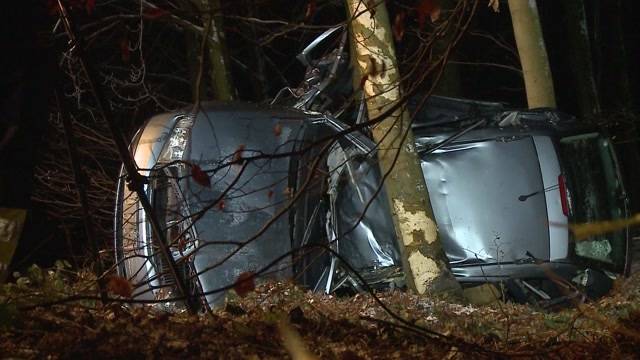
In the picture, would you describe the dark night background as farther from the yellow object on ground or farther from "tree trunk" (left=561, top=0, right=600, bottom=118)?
"tree trunk" (left=561, top=0, right=600, bottom=118)

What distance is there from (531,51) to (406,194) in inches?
123

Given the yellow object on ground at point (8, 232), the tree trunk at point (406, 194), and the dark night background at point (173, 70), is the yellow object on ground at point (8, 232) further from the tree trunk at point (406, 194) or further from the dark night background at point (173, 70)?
the tree trunk at point (406, 194)

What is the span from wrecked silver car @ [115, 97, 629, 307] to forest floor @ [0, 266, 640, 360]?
889mm

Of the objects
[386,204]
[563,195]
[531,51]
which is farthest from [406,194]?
[531,51]

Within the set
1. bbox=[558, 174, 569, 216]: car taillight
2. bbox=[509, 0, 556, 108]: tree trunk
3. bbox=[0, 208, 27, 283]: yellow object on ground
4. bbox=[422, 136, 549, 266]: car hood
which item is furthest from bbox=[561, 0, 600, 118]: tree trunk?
bbox=[0, 208, 27, 283]: yellow object on ground

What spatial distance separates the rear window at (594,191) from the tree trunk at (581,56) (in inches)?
346

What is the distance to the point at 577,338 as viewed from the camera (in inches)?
245

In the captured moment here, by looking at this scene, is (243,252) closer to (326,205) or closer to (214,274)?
(214,274)

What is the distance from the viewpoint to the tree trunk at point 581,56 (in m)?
17.4

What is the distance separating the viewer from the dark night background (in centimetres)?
496

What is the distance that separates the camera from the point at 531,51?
10.3 meters

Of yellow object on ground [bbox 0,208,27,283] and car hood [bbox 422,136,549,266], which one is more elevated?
yellow object on ground [bbox 0,208,27,283]

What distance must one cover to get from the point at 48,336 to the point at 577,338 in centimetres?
336

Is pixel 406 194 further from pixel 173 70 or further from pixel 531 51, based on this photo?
pixel 173 70
